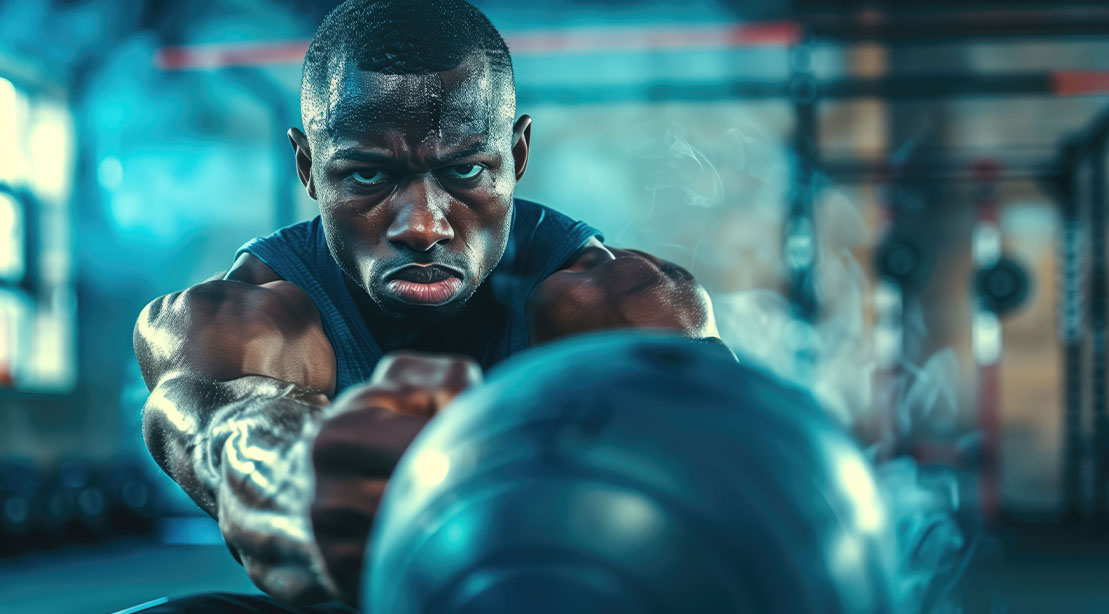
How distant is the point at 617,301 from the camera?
143 centimetres

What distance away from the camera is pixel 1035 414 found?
7.05 meters

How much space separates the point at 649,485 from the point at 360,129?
765mm

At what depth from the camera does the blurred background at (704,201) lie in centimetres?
621

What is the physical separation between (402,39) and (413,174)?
0.17m

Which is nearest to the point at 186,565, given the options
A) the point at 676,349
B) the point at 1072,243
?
the point at 676,349

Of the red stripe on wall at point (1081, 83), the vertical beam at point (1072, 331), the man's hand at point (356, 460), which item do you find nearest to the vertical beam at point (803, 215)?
the vertical beam at point (1072, 331)

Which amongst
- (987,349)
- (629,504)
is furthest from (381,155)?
(987,349)

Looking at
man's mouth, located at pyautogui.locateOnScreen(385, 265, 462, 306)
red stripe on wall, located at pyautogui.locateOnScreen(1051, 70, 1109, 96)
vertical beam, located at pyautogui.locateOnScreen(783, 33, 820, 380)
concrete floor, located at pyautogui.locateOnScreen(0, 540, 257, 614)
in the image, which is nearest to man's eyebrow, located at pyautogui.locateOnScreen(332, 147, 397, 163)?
man's mouth, located at pyautogui.locateOnScreen(385, 265, 462, 306)

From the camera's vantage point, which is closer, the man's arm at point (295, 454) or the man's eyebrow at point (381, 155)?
the man's arm at point (295, 454)

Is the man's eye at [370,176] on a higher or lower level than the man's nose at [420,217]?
higher

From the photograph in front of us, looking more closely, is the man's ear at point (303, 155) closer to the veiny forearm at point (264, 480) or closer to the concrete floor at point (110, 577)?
the veiny forearm at point (264, 480)

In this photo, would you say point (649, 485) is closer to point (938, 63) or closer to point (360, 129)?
point (360, 129)

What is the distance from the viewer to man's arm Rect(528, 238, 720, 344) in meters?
1.42

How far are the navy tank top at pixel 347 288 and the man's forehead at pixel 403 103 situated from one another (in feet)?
1.00
